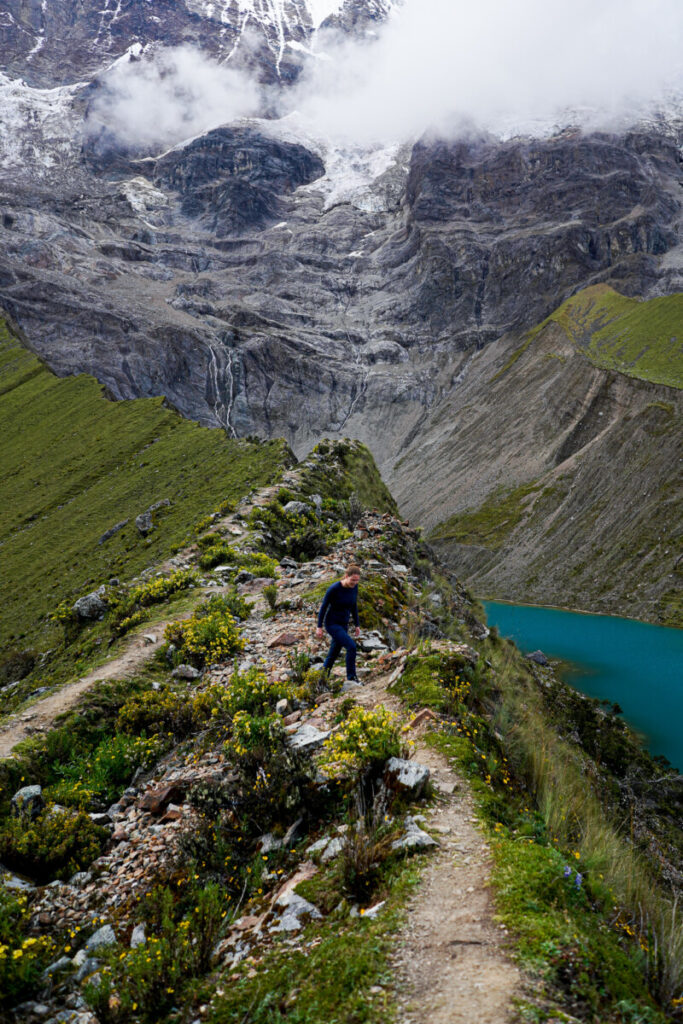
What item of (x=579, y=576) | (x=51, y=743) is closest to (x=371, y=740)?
(x=51, y=743)

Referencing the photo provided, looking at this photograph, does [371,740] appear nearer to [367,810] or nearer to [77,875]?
[367,810]

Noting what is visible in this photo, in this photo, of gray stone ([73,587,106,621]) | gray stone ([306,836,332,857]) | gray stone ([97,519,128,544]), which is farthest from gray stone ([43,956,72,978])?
gray stone ([97,519,128,544])

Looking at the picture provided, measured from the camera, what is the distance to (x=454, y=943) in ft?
16.2

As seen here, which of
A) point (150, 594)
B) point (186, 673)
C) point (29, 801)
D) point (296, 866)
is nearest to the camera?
point (296, 866)

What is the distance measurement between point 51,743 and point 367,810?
649 cm

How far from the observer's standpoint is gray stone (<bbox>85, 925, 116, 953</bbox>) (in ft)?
20.7

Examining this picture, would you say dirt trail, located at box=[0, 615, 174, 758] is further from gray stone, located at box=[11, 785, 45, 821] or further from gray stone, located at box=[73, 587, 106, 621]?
gray stone, located at box=[73, 587, 106, 621]

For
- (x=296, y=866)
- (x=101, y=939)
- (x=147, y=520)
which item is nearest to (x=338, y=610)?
(x=296, y=866)

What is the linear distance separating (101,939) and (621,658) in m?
61.1

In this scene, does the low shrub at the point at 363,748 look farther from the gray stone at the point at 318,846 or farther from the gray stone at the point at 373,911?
the gray stone at the point at 373,911

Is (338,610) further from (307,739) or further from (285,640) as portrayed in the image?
(307,739)

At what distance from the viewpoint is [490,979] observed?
177 inches

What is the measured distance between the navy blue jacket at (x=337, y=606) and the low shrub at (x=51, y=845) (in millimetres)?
5162

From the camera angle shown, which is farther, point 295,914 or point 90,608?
point 90,608
